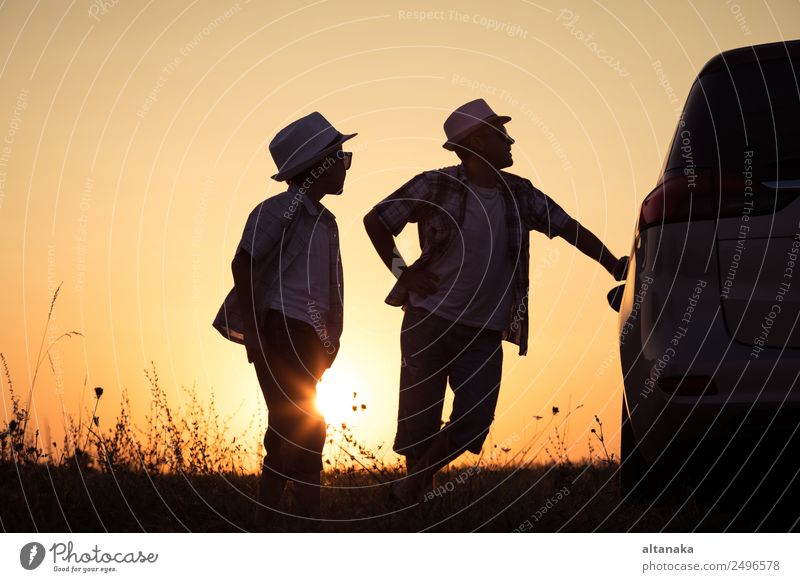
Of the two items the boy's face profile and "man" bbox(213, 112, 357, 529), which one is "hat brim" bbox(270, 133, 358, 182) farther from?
the boy's face profile

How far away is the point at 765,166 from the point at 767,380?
87cm

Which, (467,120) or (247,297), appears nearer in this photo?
(247,297)

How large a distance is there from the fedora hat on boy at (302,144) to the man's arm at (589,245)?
4.92ft

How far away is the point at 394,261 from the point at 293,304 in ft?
3.78

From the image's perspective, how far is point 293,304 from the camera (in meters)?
6.23

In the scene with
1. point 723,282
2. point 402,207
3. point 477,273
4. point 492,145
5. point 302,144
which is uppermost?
point 492,145

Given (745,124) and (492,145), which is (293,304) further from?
(745,124)

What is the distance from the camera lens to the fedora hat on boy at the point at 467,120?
7172mm

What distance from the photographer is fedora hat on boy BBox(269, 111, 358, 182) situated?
21.0 feet

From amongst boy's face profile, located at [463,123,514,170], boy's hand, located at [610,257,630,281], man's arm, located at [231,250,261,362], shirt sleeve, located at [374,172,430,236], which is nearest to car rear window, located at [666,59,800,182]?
boy's face profile, located at [463,123,514,170]

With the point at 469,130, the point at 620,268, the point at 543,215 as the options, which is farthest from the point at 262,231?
the point at 620,268

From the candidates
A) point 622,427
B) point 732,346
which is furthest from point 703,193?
point 622,427

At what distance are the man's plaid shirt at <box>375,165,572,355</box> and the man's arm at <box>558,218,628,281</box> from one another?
0.25m
